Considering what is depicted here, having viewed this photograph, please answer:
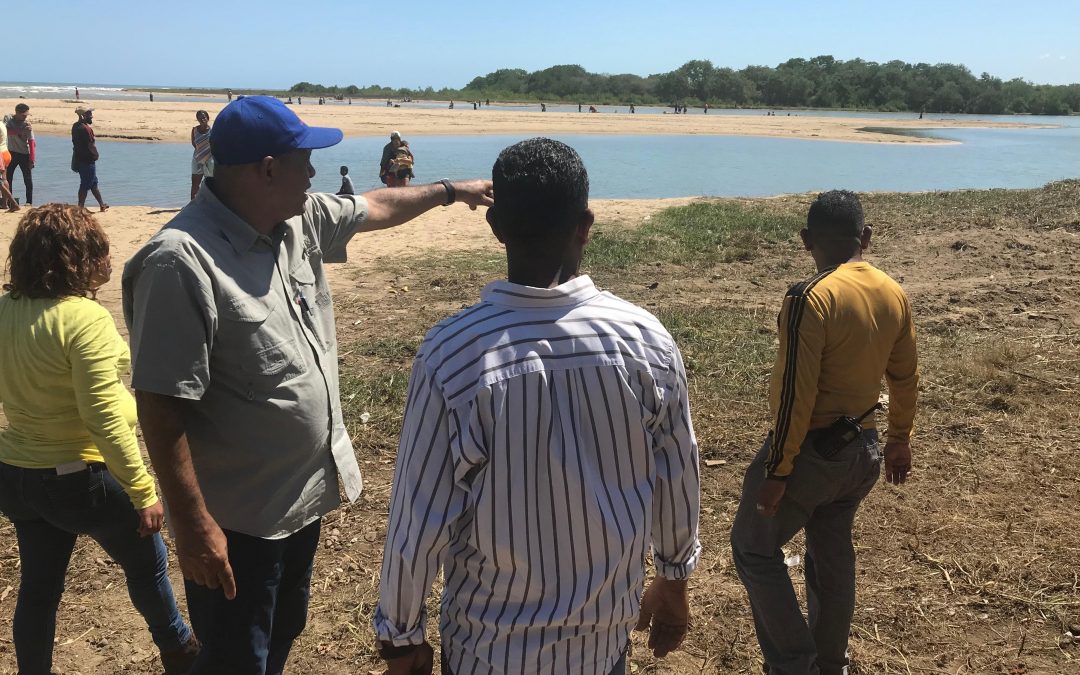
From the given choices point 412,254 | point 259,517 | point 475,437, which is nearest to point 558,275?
point 475,437

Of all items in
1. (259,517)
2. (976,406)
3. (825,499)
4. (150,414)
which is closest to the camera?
(150,414)

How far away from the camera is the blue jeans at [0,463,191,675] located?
2.78m

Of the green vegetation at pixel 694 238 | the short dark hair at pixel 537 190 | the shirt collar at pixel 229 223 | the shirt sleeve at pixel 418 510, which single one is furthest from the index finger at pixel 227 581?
the green vegetation at pixel 694 238

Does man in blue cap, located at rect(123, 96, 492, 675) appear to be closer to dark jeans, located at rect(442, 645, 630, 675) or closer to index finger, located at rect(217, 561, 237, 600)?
index finger, located at rect(217, 561, 237, 600)

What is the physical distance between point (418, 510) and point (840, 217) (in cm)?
194

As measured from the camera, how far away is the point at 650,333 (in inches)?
68.2

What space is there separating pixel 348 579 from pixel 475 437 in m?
2.66

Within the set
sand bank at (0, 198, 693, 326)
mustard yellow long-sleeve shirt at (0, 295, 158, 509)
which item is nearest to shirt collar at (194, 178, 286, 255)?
mustard yellow long-sleeve shirt at (0, 295, 158, 509)

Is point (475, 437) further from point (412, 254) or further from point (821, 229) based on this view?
point (412, 254)

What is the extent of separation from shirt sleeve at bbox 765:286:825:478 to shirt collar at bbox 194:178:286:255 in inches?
67.7

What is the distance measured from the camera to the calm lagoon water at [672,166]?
20.3 m

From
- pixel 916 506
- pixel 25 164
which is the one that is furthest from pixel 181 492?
pixel 25 164

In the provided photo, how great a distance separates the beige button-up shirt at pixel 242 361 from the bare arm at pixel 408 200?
533 millimetres

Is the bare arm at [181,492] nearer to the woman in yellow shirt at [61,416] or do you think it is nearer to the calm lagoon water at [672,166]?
the woman in yellow shirt at [61,416]
